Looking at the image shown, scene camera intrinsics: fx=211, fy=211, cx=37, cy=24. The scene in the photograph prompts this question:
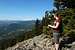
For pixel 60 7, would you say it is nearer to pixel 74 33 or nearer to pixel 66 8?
pixel 66 8

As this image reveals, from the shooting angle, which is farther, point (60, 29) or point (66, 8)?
point (66, 8)

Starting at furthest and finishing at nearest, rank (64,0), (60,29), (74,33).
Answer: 1. (64,0)
2. (74,33)
3. (60,29)

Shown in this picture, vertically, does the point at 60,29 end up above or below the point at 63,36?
above

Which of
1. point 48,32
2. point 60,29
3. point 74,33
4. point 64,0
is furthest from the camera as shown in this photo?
point 48,32

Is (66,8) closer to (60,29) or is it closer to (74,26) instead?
(74,26)

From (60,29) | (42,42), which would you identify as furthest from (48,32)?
(60,29)

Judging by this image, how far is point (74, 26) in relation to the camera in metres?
18.5

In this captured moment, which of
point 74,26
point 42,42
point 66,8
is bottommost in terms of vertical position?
point 42,42

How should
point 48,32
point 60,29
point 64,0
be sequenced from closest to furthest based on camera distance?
A: 1. point 60,29
2. point 64,0
3. point 48,32

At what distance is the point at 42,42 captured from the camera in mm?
18844

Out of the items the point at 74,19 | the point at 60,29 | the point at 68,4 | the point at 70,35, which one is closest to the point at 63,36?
the point at 70,35

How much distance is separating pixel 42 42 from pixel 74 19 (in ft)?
11.4

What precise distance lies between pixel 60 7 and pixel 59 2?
37.3 inches

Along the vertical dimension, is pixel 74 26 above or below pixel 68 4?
below
